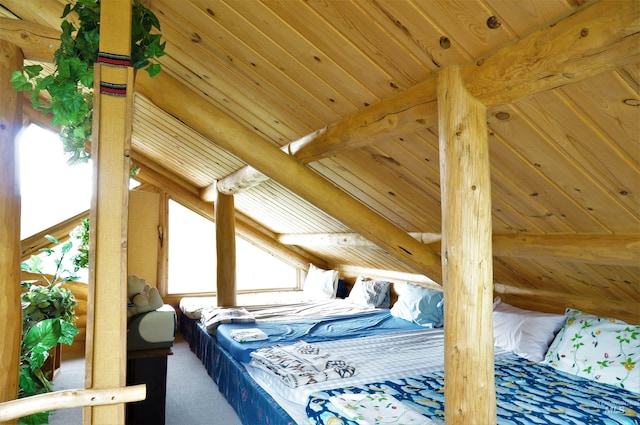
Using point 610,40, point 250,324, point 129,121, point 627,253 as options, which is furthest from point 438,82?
→ point 250,324

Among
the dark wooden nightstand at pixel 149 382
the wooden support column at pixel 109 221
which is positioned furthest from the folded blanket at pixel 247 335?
the wooden support column at pixel 109 221

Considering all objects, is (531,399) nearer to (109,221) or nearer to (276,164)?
(276,164)

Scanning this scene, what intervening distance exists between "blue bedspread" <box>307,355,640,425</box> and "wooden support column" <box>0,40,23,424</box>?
1.43m

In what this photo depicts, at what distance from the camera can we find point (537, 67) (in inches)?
59.3

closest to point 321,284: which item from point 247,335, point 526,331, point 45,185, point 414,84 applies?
point 247,335

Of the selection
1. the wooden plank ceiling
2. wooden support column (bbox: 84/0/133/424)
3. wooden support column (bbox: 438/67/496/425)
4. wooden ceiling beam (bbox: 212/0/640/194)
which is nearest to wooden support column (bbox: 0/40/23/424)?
the wooden plank ceiling

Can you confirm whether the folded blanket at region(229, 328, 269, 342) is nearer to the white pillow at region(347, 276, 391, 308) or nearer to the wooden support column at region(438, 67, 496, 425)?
the white pillow at region(347, 276, 391, 308)

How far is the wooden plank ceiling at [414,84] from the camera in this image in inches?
64.7

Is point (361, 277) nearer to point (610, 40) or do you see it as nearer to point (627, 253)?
point (627, 253)

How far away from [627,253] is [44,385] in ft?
12.8

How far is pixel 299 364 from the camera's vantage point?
2.69 m

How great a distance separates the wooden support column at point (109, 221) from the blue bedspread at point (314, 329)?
1809 millimetres

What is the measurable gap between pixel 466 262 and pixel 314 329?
2.42m

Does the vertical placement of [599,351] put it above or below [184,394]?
above
